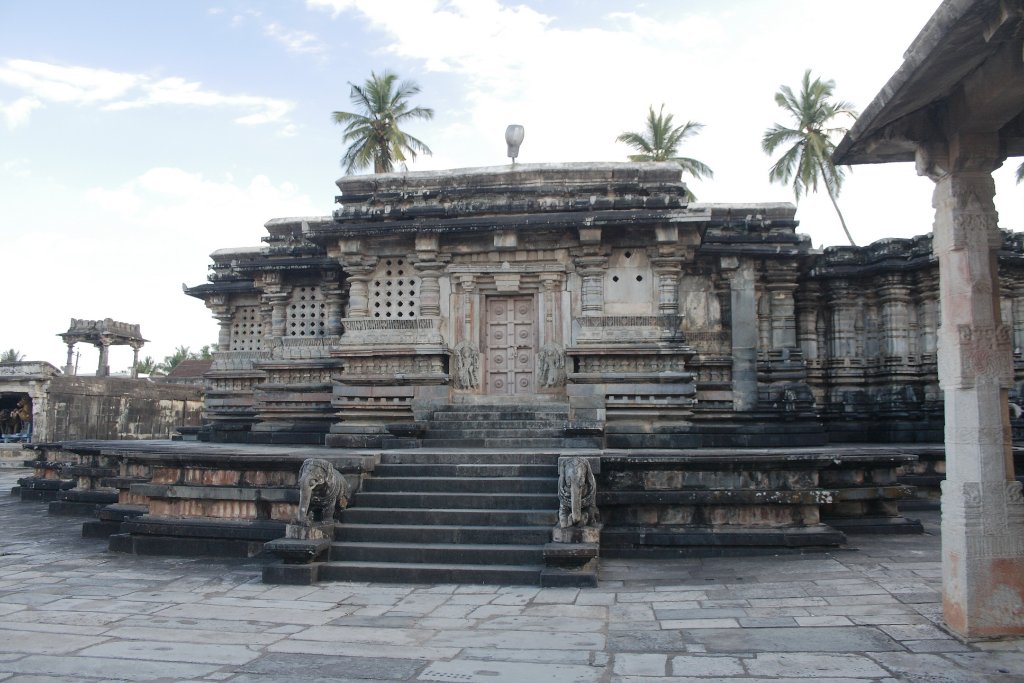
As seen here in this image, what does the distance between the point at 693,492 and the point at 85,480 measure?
9.92m

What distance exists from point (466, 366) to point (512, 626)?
734cm

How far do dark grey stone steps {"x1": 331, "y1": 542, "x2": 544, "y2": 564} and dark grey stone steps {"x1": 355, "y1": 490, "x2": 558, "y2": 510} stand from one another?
2.23ft

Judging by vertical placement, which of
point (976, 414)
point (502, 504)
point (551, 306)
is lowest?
point (502, 504)

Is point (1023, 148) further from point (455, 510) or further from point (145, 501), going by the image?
point (145, 501)

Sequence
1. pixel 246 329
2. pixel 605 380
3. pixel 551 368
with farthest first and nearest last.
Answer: pixel 246 329, pixel 551 368, pixel 605 380

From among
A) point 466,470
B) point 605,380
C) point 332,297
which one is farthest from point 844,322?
point 332,297

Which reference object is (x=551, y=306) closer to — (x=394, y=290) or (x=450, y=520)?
(x=394, y=290)

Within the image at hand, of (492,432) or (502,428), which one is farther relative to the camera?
(502,428)

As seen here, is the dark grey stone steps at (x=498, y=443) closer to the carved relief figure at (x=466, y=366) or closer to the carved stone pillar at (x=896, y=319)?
the carved relief figure at (x=466, y=366)

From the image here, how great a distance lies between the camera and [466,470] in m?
8.91

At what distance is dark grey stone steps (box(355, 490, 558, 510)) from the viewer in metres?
8.19

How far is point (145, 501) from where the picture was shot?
9.66 meters

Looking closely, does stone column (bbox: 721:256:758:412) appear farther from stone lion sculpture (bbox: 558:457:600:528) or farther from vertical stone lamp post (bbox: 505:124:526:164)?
stone lion sculpture (bbox: 558:457:600:528)

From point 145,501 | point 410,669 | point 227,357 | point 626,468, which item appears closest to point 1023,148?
point 626,468
